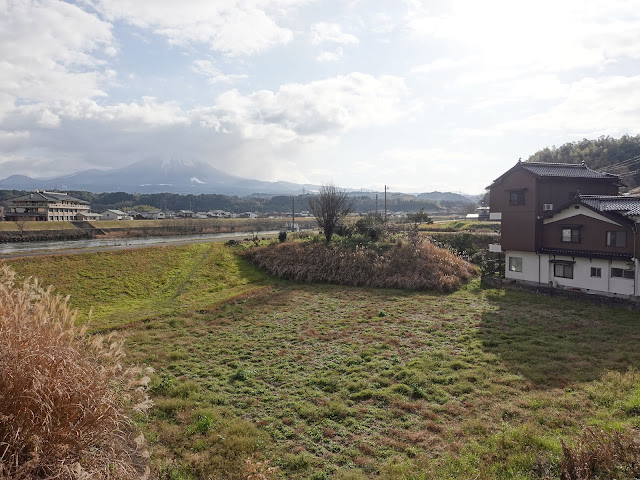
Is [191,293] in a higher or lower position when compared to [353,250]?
lower

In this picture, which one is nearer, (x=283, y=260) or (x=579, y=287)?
(x=579, y=287)

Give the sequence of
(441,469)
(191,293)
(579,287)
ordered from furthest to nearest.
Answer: (191,293)
(579,287)
(441,469)

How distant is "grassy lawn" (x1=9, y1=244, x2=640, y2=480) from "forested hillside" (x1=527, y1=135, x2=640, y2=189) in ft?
181

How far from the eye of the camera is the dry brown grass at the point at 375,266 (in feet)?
71.7

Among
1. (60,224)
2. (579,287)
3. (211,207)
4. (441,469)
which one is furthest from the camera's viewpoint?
(211,207)

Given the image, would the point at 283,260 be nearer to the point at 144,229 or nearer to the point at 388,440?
the point at 388,440

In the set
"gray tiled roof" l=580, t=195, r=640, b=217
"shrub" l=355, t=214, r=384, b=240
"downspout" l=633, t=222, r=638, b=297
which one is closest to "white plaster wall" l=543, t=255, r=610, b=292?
"downspout" l=633, t=222, r=638, b=297

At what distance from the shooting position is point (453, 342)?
1214 cm

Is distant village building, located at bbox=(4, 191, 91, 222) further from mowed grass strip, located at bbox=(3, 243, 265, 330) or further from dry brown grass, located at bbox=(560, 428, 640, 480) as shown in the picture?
dry brown grass, located at bbox=(560, 428, 640, 480)

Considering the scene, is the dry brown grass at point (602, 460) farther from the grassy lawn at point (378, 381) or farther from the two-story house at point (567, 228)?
the two-story house at point (567, 228)

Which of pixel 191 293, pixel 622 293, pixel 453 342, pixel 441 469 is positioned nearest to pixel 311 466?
pixel 441 469

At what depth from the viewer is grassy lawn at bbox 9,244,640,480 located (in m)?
6.11

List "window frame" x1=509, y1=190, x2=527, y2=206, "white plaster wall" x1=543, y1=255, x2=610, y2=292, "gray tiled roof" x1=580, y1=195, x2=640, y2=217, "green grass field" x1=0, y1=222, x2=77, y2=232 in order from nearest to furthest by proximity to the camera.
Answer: "gray tiled roof" x1=580, y1=195, x2=640, y2=217, "white plaster wall" x1=543, y1=255, x2=610, y2=292, "window frame" x1=509, y1=190, x2=527, y2=206, "green grass field" x1=0, y1=222, x2=77, y2=232

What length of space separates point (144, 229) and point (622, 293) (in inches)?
2340
